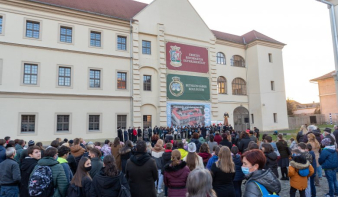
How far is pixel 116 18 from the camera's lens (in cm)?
2380

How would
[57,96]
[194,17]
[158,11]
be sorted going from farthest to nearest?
1. [194,17]
2. [158,11]
3. [57,96]

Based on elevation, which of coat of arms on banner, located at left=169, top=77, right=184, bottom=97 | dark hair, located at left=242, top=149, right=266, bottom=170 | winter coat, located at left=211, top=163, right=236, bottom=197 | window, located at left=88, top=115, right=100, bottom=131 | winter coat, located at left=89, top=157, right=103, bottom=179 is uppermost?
coat of arms on banner, located at left=169, top=77, right=184, bottom=97

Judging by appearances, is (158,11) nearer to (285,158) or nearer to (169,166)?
(285,158)

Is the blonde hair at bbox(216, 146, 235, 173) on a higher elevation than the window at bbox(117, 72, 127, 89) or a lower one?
lower

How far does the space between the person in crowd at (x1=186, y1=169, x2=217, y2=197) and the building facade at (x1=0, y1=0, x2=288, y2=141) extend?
2022cm

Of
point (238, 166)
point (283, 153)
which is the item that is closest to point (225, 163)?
point (238, 166)

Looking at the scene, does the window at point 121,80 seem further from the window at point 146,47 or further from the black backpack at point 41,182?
the black backpack at point 41,182

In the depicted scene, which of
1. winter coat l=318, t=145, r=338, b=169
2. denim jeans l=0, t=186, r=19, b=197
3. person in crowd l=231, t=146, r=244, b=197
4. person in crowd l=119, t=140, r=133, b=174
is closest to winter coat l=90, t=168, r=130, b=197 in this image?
denim jeans l=0, t=186, r=19, b=197

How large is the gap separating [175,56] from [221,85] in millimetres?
8392

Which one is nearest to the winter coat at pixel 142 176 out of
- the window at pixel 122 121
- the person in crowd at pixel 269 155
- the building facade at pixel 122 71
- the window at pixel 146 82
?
the person in crowd at pixel 269 155

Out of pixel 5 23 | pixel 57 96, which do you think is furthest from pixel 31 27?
pixel 57 96

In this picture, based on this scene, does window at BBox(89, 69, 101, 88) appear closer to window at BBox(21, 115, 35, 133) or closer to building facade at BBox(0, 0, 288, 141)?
building facade at BBox(0, 0, 288, 141)

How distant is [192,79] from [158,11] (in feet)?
28.4

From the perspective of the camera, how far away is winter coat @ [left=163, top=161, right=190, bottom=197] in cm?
460
